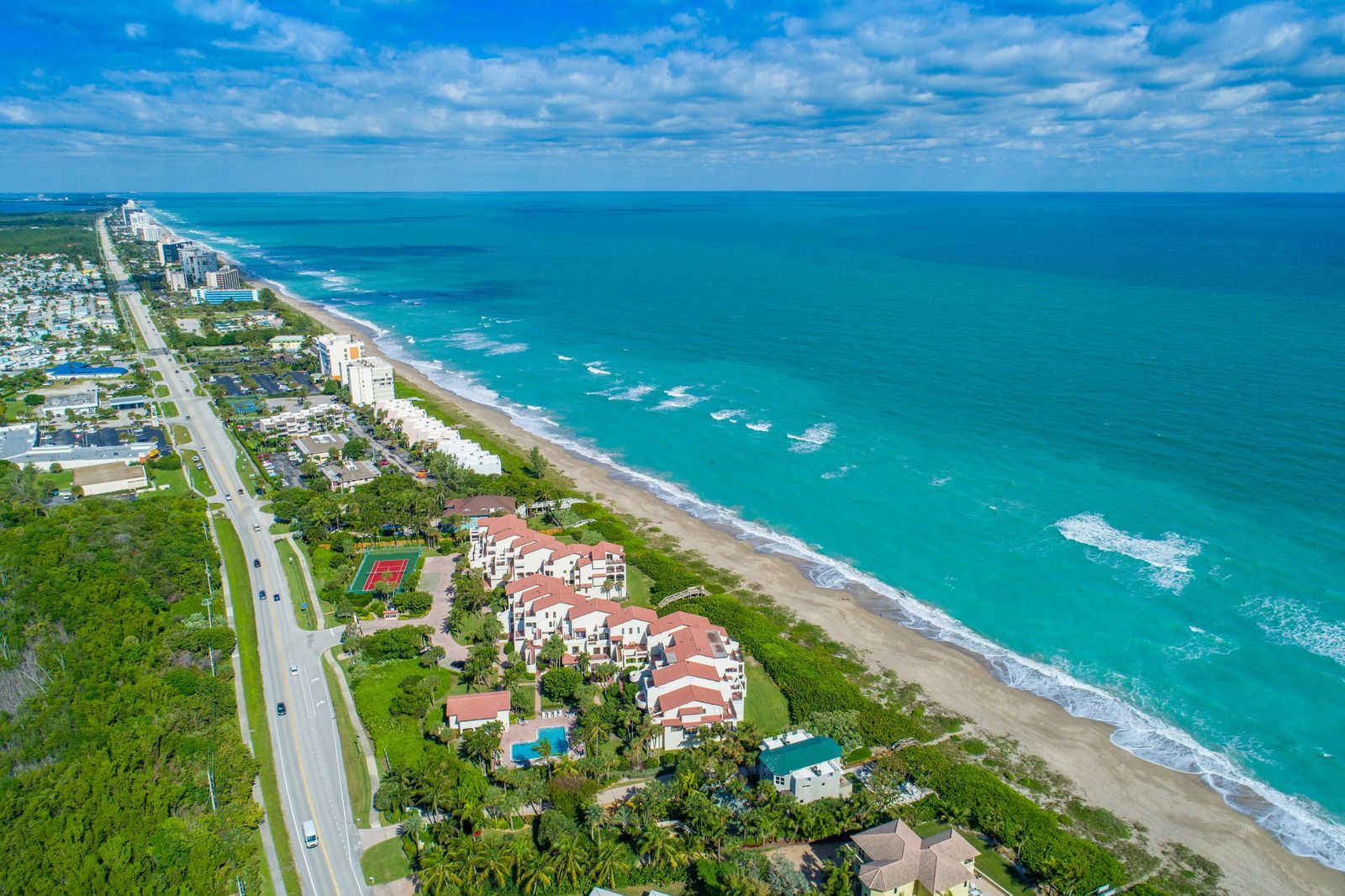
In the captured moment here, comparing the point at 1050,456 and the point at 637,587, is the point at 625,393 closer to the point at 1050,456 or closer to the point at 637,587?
the point at 637,587

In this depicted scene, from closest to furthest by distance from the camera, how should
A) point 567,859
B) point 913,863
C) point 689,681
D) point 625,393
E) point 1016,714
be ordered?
1. point 913,863
2. point 567,859
3. point 689,681
4. point 1016,714
5. point 625,393

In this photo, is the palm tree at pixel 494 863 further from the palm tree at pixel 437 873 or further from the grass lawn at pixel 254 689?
the grass lawn at pixel 254 689

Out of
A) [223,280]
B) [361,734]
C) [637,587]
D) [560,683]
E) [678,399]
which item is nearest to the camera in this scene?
[361,734]

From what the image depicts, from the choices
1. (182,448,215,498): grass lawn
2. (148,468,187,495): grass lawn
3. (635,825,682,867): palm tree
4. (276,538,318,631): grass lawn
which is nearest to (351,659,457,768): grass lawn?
(276,538,318,631): grass lawn

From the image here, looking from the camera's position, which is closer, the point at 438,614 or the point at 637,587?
the point at 438,614

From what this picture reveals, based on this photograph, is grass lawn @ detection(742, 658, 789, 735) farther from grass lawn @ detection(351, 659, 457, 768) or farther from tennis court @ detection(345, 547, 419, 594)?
tennis court @ detection(345, 547, 419, 594)

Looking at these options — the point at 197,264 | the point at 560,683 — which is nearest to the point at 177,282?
the point at 197,264

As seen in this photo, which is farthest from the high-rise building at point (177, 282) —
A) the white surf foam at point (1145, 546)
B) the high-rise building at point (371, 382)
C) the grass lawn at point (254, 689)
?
the white surf foam at point (1145, 546)
